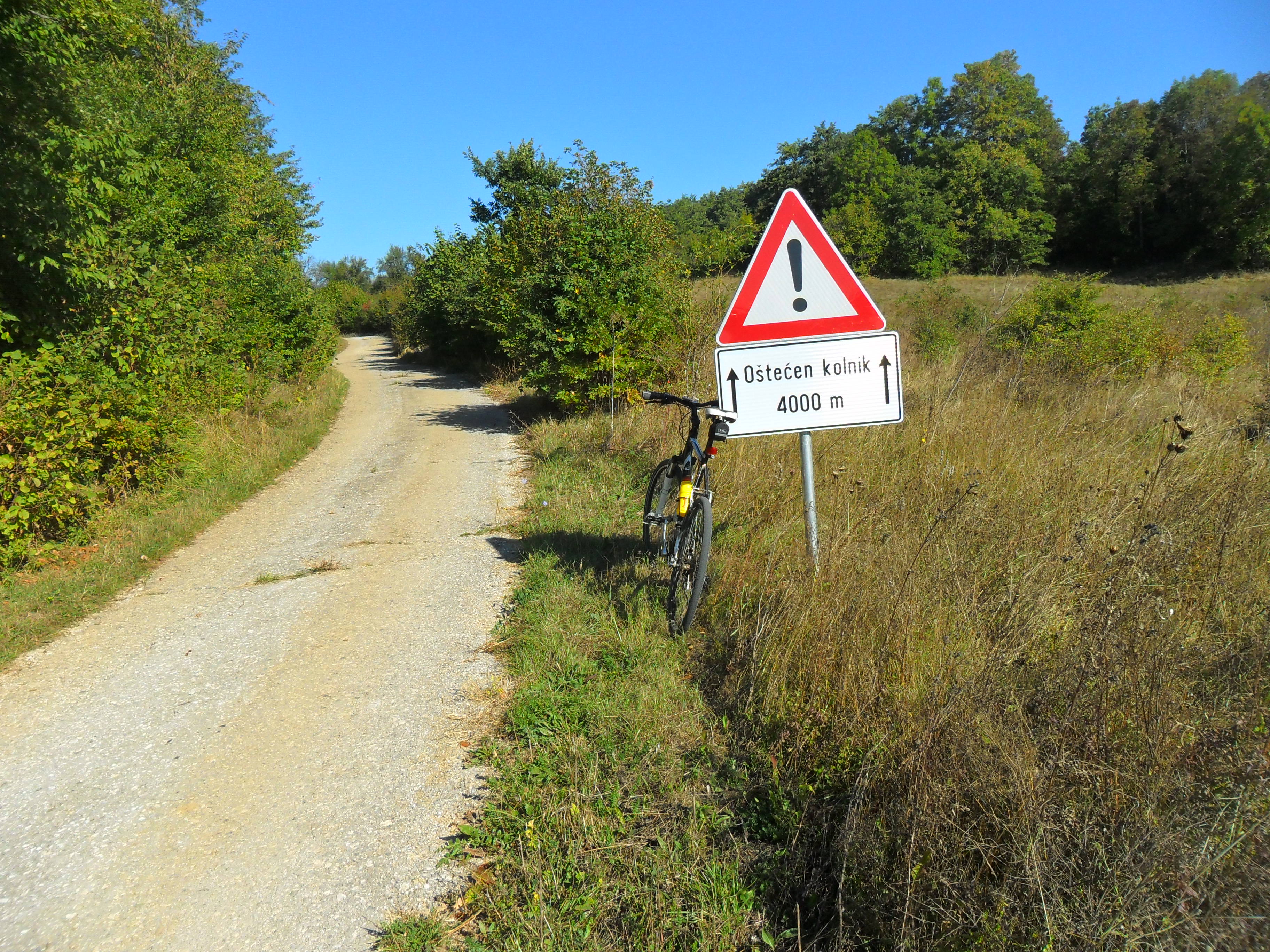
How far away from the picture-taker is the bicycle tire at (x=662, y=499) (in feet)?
16.2

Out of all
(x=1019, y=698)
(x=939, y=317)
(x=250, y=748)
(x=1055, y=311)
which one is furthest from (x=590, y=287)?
(x=939, y=317)

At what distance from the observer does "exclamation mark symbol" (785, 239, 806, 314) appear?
383 cm

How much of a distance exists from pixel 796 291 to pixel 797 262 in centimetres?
15

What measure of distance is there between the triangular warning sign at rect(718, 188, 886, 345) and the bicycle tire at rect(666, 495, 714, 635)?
1029mm

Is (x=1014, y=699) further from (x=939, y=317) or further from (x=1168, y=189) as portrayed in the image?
(x=1168, y=189)

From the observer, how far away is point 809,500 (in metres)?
3.95

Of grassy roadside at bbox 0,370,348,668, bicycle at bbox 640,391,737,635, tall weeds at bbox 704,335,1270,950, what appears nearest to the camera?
tall weeds at bbox 704,335,1270,950

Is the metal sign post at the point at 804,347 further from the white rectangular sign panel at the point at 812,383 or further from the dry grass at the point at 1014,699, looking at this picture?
the dry grass at the point at 1014,699

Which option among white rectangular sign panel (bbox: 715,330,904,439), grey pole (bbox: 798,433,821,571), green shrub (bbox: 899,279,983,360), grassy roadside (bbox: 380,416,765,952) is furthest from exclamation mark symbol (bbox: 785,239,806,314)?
green shrub (bbox: 899,279,983,360)

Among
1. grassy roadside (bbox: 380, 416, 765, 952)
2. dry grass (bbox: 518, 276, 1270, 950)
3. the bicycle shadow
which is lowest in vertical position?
grassy roadside (bbox: 380, 416, 765, 952)

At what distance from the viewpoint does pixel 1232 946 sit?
156cm

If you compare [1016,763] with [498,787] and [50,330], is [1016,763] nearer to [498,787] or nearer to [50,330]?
Answer: [498,787]

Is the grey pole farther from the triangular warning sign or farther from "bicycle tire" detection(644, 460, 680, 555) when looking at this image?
"bicycle tire" detection(644, 460, 680, 555)

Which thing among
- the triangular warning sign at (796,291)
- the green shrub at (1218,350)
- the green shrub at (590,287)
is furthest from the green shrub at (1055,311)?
the triangular warning sign at (796,291)
